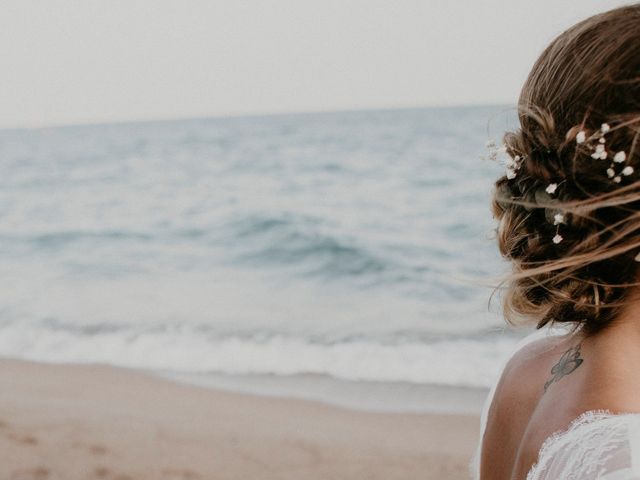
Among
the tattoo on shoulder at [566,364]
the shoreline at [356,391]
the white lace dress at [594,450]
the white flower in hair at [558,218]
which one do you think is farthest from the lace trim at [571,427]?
the shoreline at [356,391]

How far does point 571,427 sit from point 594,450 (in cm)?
9

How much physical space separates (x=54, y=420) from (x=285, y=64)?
38510 mm

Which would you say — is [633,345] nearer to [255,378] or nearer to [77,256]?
[255,378]

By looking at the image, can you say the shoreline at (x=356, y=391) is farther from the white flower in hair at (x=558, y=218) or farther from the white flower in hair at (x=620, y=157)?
the white flower in hair at (x=620, y=157)

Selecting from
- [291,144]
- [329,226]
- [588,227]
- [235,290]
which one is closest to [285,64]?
[291,144]

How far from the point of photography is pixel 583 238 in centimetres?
128

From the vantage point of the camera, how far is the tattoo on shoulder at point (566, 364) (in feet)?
4.48

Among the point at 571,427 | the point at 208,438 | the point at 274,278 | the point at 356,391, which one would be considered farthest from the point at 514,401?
the point at 274,278

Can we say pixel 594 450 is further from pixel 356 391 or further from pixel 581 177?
pixel 356 391

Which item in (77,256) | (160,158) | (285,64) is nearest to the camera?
(77,256)

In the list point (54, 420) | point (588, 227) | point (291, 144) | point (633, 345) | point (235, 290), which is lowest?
point (291, 144)

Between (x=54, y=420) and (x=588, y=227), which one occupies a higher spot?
(x=588, y=227)

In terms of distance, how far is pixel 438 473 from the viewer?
3795 millimetres

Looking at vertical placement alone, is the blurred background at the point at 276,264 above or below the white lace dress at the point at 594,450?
below
